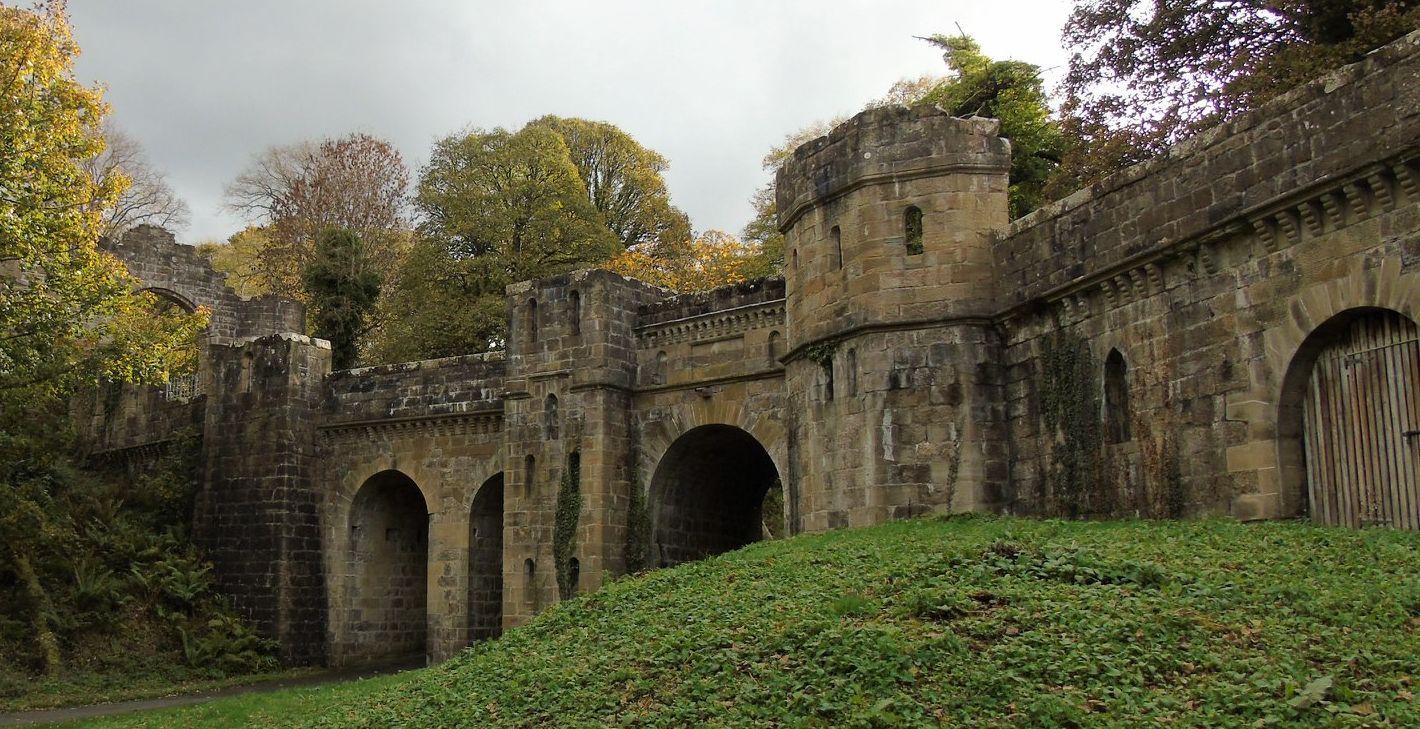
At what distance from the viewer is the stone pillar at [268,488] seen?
81.9 ft

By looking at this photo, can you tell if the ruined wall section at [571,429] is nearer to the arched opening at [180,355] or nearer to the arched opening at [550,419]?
the arched opening at [550,419]

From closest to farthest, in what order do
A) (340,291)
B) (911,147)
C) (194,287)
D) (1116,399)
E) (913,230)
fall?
(1116,399) < (911,147) < (913,230) < (340,291) < (194,287)

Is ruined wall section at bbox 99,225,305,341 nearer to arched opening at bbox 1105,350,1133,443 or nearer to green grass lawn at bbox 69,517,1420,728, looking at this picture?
green grass lawn at bbox 69,517,1420,728

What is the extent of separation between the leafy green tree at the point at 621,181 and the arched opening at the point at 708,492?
54.1 ft

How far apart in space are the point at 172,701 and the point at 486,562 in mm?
6285

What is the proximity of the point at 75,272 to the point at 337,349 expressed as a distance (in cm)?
1280

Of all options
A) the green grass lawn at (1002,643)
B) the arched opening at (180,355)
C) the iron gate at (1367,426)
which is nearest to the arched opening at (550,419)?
the arched opening at (180,355)

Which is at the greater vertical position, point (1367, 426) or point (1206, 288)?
point (1206, 288)

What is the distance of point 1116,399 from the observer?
1511 centimetres

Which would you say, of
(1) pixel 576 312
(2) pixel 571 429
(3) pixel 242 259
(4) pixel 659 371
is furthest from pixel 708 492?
(3) pixel 242 259

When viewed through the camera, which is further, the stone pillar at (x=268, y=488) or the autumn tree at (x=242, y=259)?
the autumn tree at (x=242, y=259)

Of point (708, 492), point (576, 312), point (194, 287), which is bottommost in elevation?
point (708, 492)

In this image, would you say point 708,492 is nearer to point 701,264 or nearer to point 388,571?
point 388,571

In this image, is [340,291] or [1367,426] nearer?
[1367,426]
